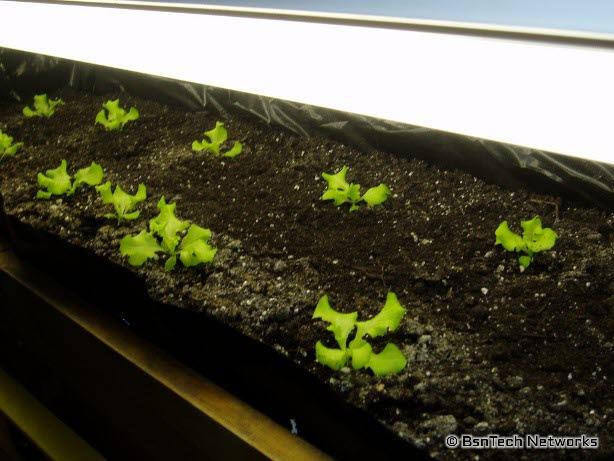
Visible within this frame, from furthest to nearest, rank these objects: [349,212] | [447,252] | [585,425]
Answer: [349,212] < [447,252] < [585,425]

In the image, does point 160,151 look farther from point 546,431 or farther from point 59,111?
point 546,431

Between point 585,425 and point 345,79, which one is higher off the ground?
point 345,79

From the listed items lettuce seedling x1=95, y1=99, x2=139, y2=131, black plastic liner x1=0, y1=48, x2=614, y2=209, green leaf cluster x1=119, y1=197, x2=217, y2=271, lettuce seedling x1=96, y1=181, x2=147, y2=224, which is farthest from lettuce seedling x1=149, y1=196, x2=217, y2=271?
lettuce seedling x1=95, y1=99, x2=139, y2=131

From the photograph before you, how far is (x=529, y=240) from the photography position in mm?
1065

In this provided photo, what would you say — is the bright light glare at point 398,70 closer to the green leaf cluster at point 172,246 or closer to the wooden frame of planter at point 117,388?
the green leaf cluster at point 172,246

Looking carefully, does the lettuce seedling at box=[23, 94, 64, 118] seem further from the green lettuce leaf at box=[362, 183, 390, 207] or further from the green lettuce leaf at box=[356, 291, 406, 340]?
the green lettuce leaf at box=[356, 291, 406, 340]

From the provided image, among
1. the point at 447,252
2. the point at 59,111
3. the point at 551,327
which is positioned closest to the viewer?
the point at 551,327

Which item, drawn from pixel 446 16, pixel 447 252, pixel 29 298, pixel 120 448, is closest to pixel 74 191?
pixel 29 298

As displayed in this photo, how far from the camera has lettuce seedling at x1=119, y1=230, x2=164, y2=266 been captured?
1.10m

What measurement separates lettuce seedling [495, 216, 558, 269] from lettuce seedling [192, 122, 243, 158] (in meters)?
0.77

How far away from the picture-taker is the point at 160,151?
163 cm

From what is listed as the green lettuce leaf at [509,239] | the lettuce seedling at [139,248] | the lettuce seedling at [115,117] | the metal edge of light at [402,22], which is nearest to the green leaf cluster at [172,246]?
the lettuce seedling at [139,248]

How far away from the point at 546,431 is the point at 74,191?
1.17 m

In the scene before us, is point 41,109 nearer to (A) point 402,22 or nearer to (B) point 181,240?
(B) point 181,240
